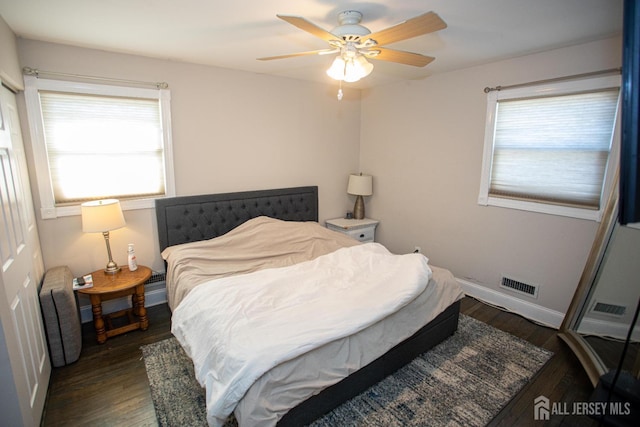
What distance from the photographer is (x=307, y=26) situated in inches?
64.2

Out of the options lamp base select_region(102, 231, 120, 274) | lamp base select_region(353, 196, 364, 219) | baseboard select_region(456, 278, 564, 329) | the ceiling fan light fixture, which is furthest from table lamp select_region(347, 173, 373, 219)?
lamp base select_region(102, 231, 120, 274)

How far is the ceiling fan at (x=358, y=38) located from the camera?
1560mm

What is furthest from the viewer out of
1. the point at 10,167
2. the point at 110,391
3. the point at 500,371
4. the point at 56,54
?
the point at 56,54

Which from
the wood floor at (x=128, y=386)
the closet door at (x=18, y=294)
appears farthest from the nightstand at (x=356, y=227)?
the closet door at (x=18, y=294)

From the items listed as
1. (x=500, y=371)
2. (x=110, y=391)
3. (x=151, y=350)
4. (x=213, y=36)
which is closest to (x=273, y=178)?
(x=213, y=36)

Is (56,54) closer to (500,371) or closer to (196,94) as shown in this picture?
(196,94)

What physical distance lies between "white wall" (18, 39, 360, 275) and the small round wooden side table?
283mm

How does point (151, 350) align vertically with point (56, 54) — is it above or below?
below

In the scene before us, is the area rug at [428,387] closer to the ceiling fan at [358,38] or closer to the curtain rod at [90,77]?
the ceiling fan at [358,38]

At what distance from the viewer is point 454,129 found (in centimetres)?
334

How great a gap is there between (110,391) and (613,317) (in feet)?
11.7

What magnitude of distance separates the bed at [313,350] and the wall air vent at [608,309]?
39.1 inches

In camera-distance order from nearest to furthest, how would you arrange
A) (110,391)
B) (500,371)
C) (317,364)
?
(317,364) < (110,391) < (500,371)

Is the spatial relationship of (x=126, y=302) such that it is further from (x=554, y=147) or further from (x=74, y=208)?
(x=554, y=147)
